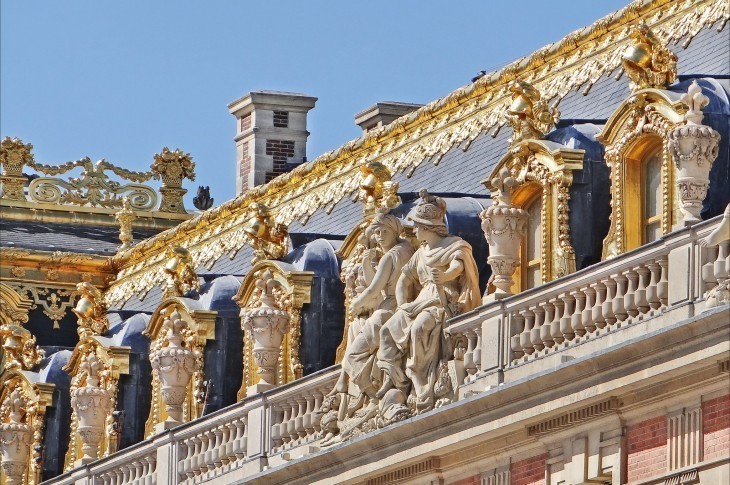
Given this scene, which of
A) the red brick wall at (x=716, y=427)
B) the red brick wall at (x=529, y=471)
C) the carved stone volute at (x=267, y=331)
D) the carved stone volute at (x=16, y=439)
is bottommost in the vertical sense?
the red brick wall at (x=716, y=427)

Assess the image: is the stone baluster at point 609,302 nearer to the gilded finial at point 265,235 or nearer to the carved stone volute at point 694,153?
the carved stone volute at point 694,153

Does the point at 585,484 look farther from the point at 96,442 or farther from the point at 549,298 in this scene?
the point at 96,442

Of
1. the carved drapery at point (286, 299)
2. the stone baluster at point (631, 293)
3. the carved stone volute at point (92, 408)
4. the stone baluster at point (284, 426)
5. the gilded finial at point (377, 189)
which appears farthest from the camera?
the carved stone volute at point (92, 408)

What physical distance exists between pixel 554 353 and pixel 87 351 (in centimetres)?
1522

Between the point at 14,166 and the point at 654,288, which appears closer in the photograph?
the point at 654,288

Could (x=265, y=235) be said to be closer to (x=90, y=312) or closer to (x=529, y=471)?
(x=90, y=312)

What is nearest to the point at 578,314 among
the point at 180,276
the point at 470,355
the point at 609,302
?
the point at 609,302

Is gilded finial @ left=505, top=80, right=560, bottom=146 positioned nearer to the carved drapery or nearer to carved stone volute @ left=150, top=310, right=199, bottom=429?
the carved drapery

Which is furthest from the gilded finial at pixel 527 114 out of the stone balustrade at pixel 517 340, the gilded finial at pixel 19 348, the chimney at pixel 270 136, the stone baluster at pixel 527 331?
the chimney at pixel 270 136

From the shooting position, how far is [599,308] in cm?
4134

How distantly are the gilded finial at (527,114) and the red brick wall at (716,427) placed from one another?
6.27 metres

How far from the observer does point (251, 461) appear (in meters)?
49.1

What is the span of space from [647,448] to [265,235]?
1160cm

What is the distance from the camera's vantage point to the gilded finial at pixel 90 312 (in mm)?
56219
